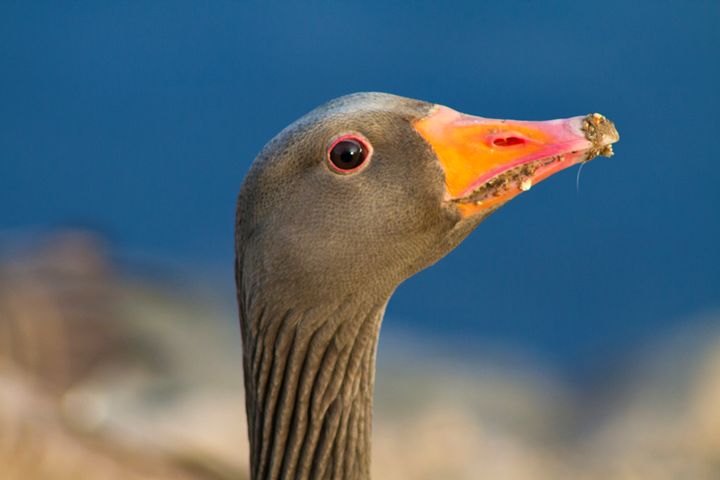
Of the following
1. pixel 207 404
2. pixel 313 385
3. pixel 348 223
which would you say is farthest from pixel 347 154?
pixel 207 404

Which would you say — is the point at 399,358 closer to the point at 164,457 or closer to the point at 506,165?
the point at 164,457

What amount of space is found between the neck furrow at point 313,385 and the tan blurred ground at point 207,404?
6.41 ft

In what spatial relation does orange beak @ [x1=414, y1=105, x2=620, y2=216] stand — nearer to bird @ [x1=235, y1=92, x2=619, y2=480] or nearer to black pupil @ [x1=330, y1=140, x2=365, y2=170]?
bird @ [x1=235, y1=92, x2=619, y2=480]

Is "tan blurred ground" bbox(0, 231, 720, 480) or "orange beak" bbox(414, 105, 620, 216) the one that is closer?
"orange beak" bbox(414, 105, 620, 216)

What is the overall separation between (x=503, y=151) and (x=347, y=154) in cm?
28

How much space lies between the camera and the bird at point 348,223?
1.60 m

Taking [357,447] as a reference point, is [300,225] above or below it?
above

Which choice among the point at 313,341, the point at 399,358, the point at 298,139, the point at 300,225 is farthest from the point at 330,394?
the point at 399,358

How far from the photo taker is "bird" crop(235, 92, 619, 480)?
160 centimetres

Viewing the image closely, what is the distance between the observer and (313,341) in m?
1.74

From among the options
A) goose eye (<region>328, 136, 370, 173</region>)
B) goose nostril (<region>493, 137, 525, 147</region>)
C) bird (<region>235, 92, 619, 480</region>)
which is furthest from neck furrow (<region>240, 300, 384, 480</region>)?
goose nostril (<region>493, 137, 525, 147</region>)

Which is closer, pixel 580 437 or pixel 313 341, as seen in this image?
pixel 313 341

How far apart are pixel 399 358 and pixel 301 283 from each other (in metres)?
3.38

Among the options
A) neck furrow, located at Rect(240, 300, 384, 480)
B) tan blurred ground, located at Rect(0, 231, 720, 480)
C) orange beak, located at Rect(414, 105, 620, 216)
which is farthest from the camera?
tan blurred ground, located at Rect(0, 231, 720, 480)
